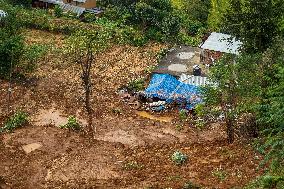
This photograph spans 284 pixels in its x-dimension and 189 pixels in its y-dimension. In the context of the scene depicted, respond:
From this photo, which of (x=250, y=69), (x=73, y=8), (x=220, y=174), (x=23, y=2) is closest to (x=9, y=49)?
(x=250, y=69)

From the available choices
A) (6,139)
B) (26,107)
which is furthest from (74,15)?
(6,139)

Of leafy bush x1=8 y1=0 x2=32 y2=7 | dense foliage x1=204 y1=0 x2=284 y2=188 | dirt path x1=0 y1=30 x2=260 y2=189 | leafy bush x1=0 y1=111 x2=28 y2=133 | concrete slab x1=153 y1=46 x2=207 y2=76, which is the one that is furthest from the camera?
leafy bush x1=8 y1=0 x2=32 y2=7

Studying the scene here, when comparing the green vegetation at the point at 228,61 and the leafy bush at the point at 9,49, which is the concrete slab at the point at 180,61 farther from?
the leafy bush at the point at 9,49

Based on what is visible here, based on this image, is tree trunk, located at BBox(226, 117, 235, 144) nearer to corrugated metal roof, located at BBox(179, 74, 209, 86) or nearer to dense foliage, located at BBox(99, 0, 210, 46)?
corrugated metal roof, located at BBox(179, 74, 209, 86)

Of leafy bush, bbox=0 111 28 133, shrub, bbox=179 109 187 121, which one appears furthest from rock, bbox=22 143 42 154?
shrub, bbox=179 109 187 121

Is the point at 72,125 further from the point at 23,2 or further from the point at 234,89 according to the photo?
→ the point at 23,2

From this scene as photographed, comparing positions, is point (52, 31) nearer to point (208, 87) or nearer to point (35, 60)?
point (35, 60)
